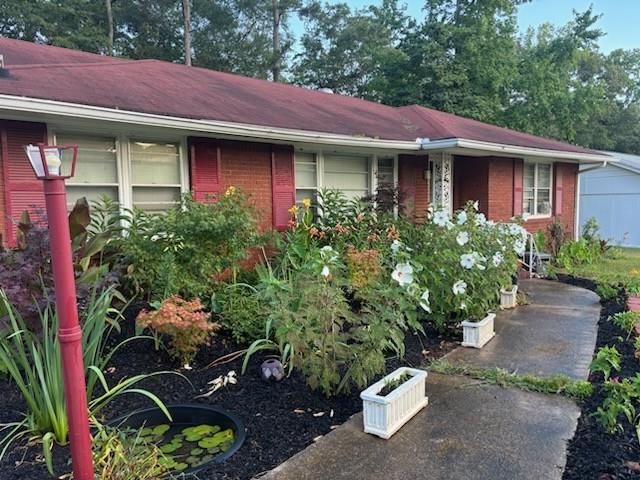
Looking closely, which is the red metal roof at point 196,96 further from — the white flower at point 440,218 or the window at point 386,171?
the white flower at point 440,218

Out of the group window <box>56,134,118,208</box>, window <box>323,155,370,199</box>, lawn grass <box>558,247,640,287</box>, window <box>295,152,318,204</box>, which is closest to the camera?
window <box>56,134,118,208</box>

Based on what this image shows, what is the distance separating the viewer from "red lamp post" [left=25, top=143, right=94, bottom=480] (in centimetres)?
201

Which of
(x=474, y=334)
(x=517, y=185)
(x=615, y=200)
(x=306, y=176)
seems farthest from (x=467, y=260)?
(x=615, y=200)

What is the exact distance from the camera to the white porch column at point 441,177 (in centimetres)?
938

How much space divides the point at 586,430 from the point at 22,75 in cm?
589

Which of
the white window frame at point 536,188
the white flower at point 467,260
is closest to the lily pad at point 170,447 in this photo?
the white flower at point 467,260

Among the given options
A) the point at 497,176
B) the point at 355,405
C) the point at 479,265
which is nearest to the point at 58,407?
the point at 355,405

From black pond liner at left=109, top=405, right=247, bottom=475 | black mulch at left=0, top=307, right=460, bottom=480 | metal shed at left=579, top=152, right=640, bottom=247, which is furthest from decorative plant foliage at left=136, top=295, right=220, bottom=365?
metal shed at left=579, top=152, right=640, bottom=247

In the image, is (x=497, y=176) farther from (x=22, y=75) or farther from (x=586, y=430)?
(x=22, y=75)

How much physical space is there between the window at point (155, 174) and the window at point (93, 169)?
24 centimetres

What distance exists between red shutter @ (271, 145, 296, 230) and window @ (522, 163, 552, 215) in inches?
266

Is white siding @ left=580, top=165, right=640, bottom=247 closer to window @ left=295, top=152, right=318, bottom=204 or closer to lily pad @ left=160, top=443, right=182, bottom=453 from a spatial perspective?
window @ left=295, top=152, right=318, bottom=204

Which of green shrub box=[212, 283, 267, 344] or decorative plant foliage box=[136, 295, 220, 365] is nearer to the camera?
decorative plant foliage box=[136, 295, 220, 365]

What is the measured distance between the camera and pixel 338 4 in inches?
982
